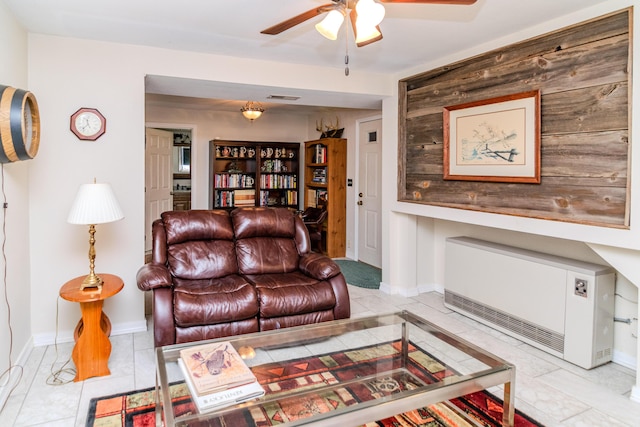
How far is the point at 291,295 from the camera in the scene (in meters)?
2.96

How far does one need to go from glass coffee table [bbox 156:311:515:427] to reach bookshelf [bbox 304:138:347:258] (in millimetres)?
3766

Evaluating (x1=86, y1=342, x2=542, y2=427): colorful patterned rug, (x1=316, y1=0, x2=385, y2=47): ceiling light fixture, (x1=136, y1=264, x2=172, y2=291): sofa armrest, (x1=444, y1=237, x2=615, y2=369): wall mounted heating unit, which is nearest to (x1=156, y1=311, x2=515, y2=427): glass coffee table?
(x1=86, y1=342, x2=542, y2=427): colorful patterned rug

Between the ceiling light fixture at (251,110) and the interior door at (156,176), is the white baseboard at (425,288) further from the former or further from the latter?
the interior door at (156,176)

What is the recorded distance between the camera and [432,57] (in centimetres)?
366

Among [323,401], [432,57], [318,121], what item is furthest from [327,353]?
[318,121]

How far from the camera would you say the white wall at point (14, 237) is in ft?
8.03

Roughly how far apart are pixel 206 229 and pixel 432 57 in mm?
2402

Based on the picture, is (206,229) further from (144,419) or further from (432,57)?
(432,57)

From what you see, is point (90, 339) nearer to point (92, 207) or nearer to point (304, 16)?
point (92, 207)

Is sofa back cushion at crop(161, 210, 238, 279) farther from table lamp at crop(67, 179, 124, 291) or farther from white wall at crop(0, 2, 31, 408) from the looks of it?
white wall at crop(0, 2, 31, 408)

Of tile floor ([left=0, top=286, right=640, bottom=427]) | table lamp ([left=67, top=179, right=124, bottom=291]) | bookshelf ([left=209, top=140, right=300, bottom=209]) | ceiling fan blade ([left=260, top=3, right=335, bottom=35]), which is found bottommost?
tile floor ([left=0, top=286, right=640, bottom=427])

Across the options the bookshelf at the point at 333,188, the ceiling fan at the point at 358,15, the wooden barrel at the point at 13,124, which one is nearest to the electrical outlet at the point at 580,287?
the ceiling fan at the point at 358,15

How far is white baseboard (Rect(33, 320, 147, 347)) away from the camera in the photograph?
122 inches

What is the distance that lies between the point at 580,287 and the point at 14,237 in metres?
3.63
